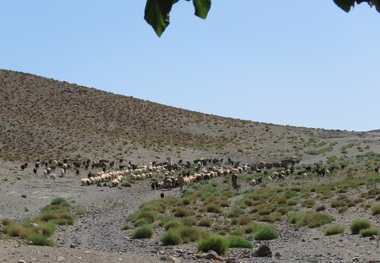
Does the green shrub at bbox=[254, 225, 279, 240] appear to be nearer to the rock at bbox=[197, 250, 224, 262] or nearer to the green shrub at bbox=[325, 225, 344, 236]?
the green shrub at bbox=[325, 225, 344, 236]

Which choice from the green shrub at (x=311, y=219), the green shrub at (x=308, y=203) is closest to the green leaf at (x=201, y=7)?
the green shrub at (x=311, y=219)

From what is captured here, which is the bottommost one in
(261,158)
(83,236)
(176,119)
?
(83,236)

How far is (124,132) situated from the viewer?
71.1 m

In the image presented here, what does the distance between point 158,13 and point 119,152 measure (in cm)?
5631

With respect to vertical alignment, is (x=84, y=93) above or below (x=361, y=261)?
above

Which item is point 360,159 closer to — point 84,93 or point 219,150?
point 219,150

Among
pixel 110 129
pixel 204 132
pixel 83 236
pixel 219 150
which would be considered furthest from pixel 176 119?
pixel 83 236

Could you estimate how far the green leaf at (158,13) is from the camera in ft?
5.24

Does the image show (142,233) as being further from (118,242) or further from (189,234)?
(189,234)

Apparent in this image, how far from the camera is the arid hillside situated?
58656mm

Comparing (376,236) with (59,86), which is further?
(59,86)

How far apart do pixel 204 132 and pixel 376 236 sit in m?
62.0

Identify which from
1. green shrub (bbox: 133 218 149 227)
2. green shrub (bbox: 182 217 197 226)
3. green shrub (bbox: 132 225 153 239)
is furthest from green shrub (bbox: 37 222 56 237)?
green shrub (bbox: 182 217 197 226)

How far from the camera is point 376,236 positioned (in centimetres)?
1630
